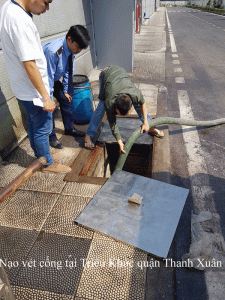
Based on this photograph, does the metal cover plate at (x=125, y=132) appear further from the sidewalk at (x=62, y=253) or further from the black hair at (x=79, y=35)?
the black hair at (x=79, y=35)

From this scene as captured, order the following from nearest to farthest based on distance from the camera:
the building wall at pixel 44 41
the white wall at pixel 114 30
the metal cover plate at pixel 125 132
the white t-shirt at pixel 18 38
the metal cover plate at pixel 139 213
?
the white t-shirt at pixel 18 38 < the metal cover plate at pixel 139 213 < the building wall at pixel 44 41 < the metal cover plate at pixel 125 132 < the white wall at pixel 114 30

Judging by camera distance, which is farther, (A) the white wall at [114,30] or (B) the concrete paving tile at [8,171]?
(A) the white wall at [114,30]

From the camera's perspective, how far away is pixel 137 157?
13.0 feet

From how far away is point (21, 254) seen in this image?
188 centimetres

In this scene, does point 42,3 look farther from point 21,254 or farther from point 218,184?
A: point 218,184

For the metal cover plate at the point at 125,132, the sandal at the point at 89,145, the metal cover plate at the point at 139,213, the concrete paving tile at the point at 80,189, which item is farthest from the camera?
the metal cover plate at the point at 125,132

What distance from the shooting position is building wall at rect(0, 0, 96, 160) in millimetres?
3102

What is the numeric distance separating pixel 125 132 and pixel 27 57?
2.17 metres

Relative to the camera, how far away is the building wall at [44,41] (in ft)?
10.2

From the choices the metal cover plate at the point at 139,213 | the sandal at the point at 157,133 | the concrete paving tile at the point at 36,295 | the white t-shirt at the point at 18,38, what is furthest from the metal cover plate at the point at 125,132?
the concrete paving tile at the point at 36,295

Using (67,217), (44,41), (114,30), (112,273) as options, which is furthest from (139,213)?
(114,30)

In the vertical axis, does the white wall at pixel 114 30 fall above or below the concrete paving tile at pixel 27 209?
above

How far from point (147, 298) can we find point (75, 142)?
8.26 ft

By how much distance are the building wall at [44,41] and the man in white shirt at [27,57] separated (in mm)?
950
